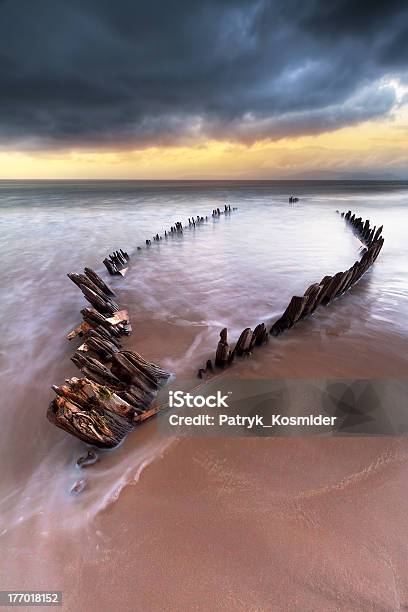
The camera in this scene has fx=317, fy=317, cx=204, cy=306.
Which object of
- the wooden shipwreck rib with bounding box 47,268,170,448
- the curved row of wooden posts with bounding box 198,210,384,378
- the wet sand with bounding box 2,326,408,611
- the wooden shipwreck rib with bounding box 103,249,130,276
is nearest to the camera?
the wet sand with bounding box 2,326,408,611

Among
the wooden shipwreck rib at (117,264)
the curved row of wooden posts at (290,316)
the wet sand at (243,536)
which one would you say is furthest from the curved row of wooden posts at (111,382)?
the wooden shipwreck rib at (117,264)

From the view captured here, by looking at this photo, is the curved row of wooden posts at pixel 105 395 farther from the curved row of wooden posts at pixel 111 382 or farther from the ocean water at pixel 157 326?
the ocean water at pixel 157 326

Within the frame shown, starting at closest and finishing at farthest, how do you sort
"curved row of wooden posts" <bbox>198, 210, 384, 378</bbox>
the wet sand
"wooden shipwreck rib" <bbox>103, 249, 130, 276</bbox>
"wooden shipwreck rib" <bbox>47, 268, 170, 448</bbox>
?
the wet sand
"wooden shipwreck rib" <bbox>47, 268, 170, 448</bbox>
"curved row of wooden posts" <bbox>198, 210, 384, 378</bbox>
"wooden shipwreck rib" <bbox>103, 249, 130, 276</bbox>

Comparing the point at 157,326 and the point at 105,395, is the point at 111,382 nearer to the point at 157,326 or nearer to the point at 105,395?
the point at 105,395

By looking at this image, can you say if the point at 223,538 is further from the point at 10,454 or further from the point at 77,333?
the point at 77,333

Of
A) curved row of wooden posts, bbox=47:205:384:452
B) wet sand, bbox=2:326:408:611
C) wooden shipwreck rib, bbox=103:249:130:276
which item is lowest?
wooden shipwreck rib, bbox=103:249:130:276

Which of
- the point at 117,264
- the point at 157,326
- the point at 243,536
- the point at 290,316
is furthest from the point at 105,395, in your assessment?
the point at 117,264

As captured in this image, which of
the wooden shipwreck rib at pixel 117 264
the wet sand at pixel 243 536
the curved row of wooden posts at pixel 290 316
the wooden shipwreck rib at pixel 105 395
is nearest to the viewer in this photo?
the wet sand at pixel 243 536

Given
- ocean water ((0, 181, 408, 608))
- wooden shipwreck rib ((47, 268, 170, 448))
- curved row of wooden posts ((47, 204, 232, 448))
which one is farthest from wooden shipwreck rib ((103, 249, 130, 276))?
wooden shipwreck rib ((47, 268, 170, 448))

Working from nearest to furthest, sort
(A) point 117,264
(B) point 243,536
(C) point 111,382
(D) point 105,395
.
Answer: (B) point 243,536 → (D) point 105,395 → (C) point 111,382 → (A) point 117,264

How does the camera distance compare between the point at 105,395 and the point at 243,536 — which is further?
the point at 105,395

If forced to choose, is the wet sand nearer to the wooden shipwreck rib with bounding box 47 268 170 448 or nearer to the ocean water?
the ocean water

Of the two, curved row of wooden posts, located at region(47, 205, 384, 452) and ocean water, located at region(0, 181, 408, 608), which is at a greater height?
curved row of wooden posts, located at region(47, 205, 384, 452)

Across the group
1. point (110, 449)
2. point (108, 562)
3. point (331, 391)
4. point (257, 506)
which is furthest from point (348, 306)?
point (108, 562)
